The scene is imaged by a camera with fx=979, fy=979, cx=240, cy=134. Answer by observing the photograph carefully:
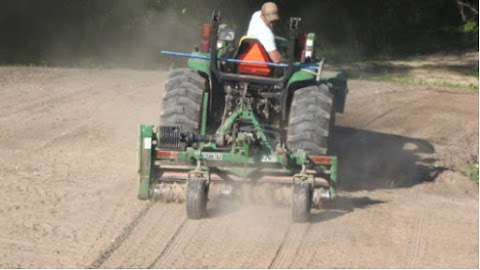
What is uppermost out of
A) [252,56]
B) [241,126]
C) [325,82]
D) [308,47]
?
[308,47]

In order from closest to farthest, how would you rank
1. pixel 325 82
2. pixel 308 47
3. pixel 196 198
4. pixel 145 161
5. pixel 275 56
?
pixel 196 198
pixel 145 161
pixel 275 56
pixel 325 82
pixel 308 47

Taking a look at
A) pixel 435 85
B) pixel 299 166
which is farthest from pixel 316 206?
pixel 435 85

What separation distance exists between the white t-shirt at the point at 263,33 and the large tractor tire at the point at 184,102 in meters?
0.73

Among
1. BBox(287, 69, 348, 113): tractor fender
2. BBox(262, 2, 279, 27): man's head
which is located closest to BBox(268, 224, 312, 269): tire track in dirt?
BBox(287, 69, 348, 113): tractor fender

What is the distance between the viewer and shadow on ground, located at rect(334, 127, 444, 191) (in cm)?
1088

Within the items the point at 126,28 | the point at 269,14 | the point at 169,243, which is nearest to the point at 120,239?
the point at 169,243

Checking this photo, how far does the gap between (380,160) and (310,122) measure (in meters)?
2.52

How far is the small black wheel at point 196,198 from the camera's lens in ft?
28.7

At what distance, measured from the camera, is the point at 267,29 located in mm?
10047

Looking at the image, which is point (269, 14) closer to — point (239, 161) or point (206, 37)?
point (206, 37)

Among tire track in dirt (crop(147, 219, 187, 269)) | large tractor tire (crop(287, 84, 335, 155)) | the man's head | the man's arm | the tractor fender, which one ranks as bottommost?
tire track in dirt (crop(147, 219, 187, 269))

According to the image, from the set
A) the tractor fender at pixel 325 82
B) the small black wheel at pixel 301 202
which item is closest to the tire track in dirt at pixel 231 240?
the small black wheel at pixel 301 202

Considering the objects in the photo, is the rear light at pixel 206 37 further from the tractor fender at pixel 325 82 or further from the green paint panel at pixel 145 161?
the green paint panel at pixel 145 161

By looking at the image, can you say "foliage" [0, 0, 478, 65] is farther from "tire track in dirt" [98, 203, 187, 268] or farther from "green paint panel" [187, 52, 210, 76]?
"tire track in dirt" [98, 203, 187, 268]
